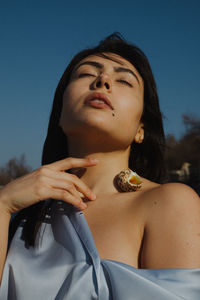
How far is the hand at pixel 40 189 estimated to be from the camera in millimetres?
1812

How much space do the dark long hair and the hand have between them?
827mm

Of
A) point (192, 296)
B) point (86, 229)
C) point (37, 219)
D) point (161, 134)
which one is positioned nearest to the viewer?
point (192, 296)

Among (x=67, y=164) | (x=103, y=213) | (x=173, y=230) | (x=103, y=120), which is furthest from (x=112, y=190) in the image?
(x=173, y=230)

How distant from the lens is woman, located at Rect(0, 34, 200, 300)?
1488mm

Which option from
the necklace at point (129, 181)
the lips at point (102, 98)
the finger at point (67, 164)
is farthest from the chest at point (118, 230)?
the lips at point (102, 98)

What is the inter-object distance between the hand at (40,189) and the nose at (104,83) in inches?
25.3

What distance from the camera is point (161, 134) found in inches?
104

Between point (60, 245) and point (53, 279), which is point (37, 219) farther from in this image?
point (53, 279)

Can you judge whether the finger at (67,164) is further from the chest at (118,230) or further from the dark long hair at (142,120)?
the dark long hair at (142,120)

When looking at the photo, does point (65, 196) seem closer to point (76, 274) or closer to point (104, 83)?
point (76, 274)

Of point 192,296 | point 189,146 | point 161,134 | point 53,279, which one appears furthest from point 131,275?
point 189,146

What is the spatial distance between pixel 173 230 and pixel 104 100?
950mm

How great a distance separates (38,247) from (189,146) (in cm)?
3360

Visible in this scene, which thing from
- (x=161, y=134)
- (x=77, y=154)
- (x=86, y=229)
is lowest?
A: (x=86, y=229)
